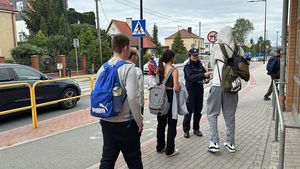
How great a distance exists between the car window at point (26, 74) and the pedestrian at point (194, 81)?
17.6ft

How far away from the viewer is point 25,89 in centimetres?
895

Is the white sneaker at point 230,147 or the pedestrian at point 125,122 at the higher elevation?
the pedestrian at point 125,122

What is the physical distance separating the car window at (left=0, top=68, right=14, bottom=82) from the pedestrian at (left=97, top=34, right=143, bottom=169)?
6.26m

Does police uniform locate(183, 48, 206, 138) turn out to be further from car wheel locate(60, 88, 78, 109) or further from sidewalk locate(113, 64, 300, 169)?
car wheel locate(60, 88, 78, 109)

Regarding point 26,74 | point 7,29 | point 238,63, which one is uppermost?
point 7,29

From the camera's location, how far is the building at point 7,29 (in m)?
32.3

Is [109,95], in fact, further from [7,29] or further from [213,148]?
[7,29]

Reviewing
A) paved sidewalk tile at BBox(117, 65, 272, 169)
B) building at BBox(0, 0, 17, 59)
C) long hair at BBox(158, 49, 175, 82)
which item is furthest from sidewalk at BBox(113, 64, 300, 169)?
building at BBox(0, 0, 17, 59)

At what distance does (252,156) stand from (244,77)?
1329 mm

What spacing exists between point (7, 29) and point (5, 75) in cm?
2706

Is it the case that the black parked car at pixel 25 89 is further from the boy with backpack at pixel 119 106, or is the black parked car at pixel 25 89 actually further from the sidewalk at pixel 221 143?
the boy with backpack at pixel 119 106

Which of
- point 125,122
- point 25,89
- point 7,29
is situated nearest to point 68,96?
point 25,89

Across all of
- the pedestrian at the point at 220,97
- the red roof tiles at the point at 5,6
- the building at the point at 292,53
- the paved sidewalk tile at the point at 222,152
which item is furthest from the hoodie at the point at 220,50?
the red roof tiles at the point at 5,6

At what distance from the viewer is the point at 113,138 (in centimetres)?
357
